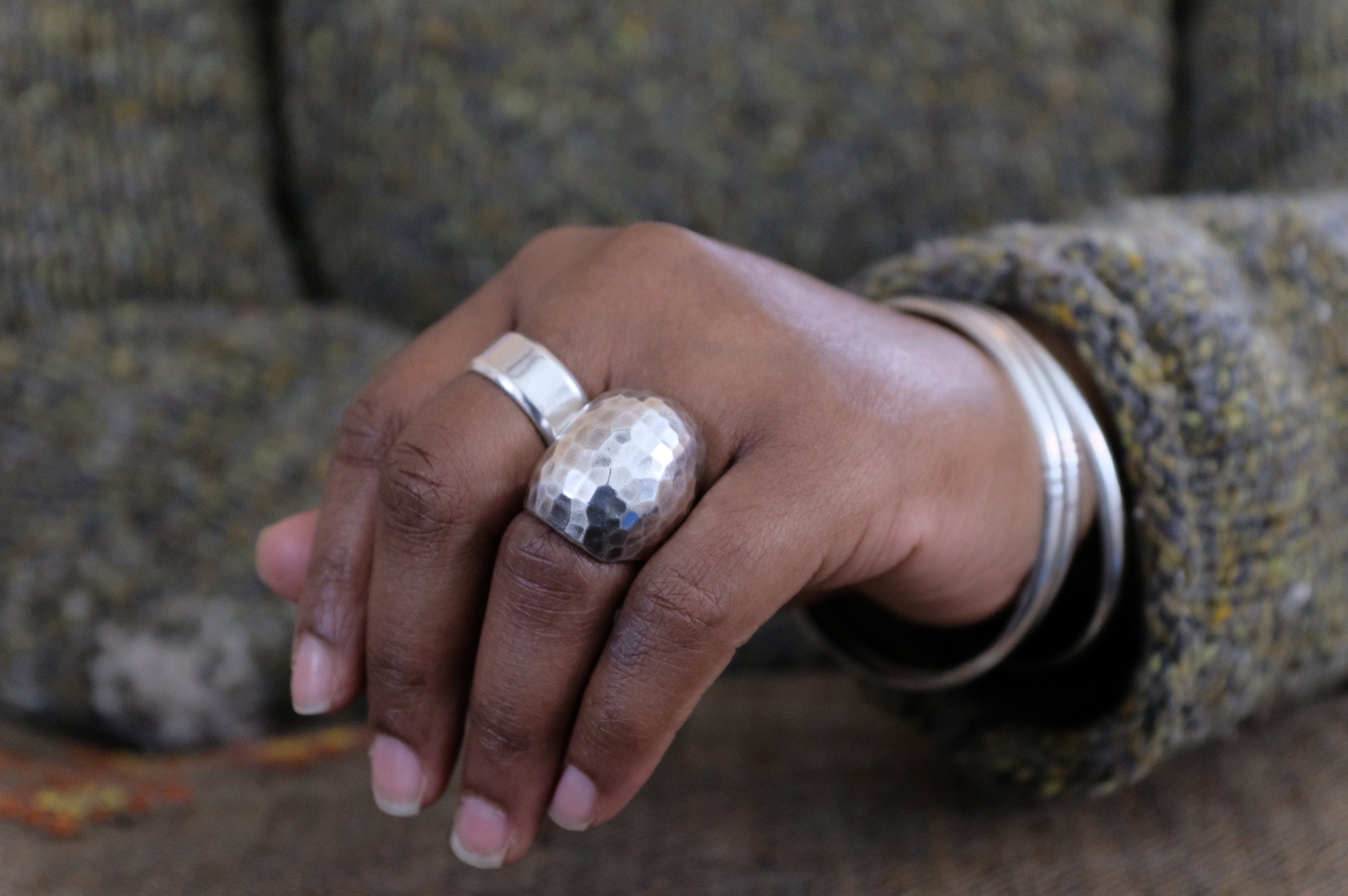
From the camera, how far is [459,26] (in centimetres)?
98

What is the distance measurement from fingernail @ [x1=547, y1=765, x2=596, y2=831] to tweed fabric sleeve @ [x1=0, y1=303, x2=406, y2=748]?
1.53 feet

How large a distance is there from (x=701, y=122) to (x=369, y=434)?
0.62 m

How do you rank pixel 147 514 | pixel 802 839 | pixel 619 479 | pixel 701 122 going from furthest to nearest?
1. pixel 701 122
2. pixel 147 514
3. pixel 802 839
4. pixel 619 479

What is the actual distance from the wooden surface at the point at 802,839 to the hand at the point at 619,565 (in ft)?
0.48

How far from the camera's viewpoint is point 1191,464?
1.91 feet

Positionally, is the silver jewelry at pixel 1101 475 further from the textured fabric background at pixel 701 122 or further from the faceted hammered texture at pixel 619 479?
the textured fabric background at pixel 701 122

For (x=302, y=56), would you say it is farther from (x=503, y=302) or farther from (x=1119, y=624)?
(x=1119, y=624)

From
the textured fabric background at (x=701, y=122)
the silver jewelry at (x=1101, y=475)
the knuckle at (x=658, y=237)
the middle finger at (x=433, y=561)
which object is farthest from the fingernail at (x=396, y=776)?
the textured fabric background at (x=701, y=122)

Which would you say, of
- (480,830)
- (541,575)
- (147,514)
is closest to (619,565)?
Result: (541,575)

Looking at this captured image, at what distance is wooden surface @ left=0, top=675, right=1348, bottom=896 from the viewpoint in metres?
0.60

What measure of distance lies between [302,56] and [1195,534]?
0.92m

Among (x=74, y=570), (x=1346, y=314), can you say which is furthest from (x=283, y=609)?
(x=1346, y=314)

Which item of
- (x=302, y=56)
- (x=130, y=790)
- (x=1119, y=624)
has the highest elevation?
(x=302, y=56)

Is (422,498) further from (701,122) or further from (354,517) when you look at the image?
(701,122)
